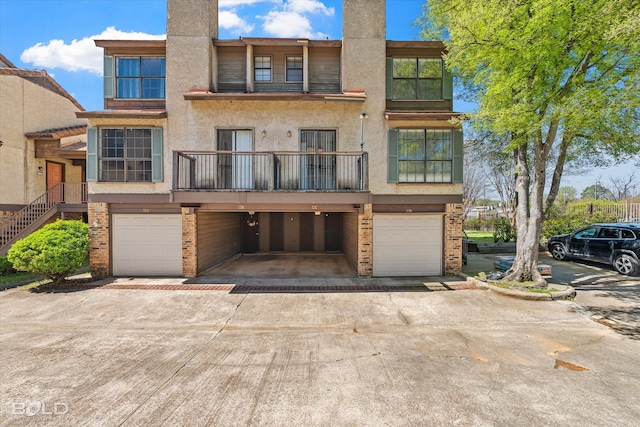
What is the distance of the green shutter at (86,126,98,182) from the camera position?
33.4 feet

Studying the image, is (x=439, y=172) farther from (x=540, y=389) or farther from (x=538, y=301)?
(x=540, y=389)

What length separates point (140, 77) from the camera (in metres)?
10.7

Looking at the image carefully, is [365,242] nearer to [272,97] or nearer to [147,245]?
[272,97]

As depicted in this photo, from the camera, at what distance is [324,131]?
10539mm

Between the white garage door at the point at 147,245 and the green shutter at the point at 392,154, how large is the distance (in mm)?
7875

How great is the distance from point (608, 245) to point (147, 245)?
58.0ft

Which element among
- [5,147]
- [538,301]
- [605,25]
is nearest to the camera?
[605,25]

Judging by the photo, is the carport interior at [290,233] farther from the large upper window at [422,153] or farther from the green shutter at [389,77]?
the green shutter at [389,77]

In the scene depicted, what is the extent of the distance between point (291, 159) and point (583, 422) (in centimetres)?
925

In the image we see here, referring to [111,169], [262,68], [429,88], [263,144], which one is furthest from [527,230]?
[111,169]

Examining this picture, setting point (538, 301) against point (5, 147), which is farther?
point (5, 147)

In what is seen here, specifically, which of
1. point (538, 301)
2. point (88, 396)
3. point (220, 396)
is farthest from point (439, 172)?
point (88, 396)

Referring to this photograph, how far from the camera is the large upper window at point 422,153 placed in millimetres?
10492

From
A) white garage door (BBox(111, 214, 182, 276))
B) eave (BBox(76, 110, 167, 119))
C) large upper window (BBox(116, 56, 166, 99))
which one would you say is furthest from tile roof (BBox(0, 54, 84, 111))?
white garage door (BBox(111, 214, 182, 276))
